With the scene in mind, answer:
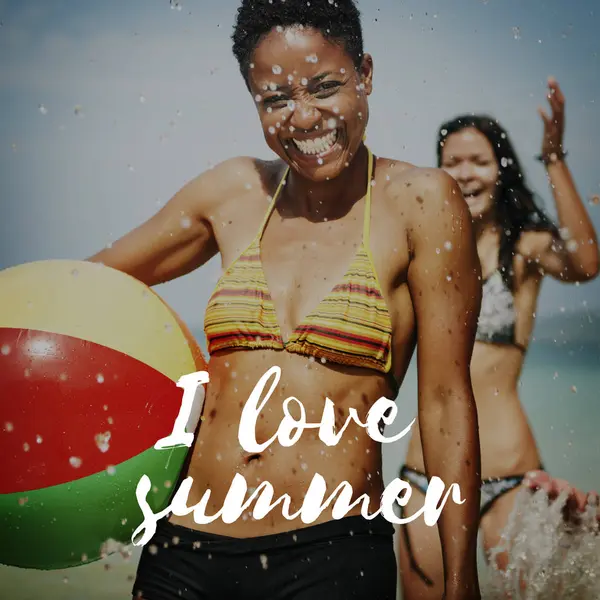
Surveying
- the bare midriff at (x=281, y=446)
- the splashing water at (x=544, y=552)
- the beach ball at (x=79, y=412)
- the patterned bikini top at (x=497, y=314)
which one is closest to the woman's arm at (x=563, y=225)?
the patterned bikini top at (x=497, y=314)

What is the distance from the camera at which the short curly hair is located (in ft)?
7.29

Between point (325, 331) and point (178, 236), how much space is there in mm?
625

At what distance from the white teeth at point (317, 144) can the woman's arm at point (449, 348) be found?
25 centimetres

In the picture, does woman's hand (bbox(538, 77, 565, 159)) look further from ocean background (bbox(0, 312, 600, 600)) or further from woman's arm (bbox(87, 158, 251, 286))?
woman's arm (bbox(87, 158, 251, 286))

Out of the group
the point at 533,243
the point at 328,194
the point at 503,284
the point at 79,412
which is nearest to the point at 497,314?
the point at 503,284

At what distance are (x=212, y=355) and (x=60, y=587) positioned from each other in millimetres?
2238

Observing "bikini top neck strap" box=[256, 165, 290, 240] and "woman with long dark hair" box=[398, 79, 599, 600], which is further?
"woman with long dark hair" box=[398, 79, 599, 600]

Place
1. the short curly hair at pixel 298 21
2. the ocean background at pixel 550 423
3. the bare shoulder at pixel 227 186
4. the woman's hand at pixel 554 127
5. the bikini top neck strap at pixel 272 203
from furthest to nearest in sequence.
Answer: the ocean background at pixel 550 423 < the woman's hand at pixel 554 127 < the bare shoulder at pixel 227 186 < the bikini top neck strap at pixel 272 203 < the short curly hair at pixel 298 21

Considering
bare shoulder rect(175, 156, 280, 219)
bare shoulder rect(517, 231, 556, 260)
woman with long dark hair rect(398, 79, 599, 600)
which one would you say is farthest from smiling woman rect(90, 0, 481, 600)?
bare shoulder rect(517, 231, 556, 260)

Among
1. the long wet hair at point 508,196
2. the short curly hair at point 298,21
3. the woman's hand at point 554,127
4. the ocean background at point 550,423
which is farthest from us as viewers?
the ocean background at point 550,423

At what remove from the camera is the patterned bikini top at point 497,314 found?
3443 mm

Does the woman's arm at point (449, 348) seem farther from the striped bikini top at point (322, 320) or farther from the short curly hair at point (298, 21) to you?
the short curly hair at point (298, 21)

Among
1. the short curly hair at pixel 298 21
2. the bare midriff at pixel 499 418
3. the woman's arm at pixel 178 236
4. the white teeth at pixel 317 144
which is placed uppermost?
the short curly hair at pixel 298 21

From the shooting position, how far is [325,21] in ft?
7.32
